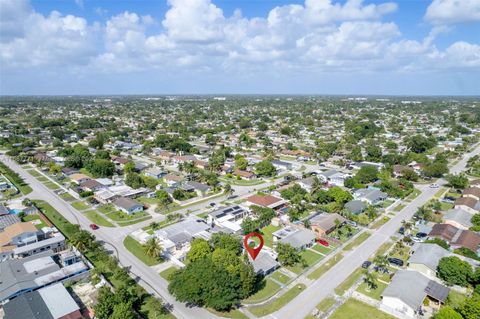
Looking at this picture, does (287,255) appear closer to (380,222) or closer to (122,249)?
(380,222)

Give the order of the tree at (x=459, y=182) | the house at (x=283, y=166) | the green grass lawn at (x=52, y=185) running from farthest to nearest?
1. the house at (x=283, y=166)
2. the green grass lawn at (x=52, y=185)
3. the tree at (x=459, y=182)

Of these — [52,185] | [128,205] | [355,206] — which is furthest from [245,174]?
[52,185]

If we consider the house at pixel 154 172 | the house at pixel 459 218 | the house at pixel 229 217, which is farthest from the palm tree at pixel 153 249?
the house at pixel 459 218

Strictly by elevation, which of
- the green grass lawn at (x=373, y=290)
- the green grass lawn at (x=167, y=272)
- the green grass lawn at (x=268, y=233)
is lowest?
the green grass lawn at (x=373, y=290)

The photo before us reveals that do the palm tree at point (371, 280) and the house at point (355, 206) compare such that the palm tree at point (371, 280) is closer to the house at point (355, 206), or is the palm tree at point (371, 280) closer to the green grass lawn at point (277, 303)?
the green grass lawn at point (277, 303)

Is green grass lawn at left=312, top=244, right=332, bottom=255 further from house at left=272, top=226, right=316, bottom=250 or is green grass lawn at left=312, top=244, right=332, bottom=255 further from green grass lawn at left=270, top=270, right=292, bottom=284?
green grass lawn at left=270, top=270, right=292, bottom=284

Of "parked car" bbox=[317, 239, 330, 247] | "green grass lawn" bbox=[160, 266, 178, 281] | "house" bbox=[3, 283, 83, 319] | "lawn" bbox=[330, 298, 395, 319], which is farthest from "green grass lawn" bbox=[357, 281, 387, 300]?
"house" bbox=[3, 283, 83, 319]

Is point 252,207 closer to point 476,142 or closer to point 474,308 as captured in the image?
point 474,308
